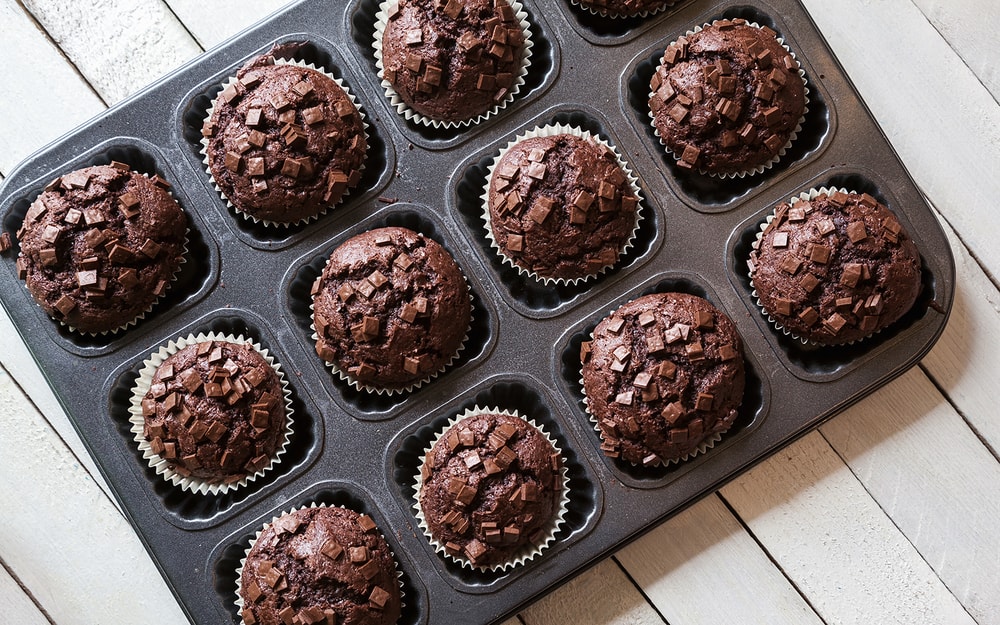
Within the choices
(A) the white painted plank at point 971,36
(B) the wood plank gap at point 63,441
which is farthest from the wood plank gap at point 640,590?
(A) the white painted plank at point 971,36

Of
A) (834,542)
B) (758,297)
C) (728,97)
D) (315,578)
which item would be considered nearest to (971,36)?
(728,97)

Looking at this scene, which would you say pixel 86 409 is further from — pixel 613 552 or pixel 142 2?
pixel 613 552

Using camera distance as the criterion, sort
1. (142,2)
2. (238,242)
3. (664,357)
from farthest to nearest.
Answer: (142,2) → (238,242) → (664,357)

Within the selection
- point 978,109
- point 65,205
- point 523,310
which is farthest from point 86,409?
point 978,109

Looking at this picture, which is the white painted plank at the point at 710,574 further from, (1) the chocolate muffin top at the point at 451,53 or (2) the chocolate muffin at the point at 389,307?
(1) the chocolate muffin top at the point at 451,53

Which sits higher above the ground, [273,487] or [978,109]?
[273,487]

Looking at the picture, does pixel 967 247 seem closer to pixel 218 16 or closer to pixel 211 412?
pixel 211 412
